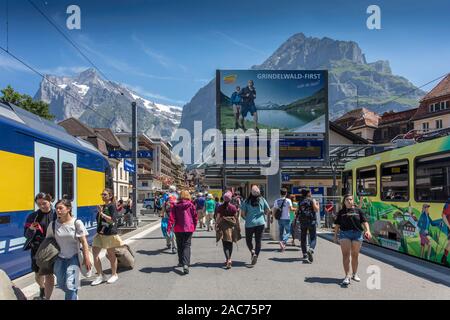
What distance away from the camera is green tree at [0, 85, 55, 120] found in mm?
31766

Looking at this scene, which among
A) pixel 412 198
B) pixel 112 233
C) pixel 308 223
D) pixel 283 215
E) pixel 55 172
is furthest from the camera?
pixel 283 215

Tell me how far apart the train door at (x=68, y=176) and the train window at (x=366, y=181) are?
817 centimetres

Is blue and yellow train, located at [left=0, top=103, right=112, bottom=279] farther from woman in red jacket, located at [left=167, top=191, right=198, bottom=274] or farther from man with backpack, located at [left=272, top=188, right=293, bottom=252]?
man with backpack, located at [left=272, top=188, right=293, bottom=252]

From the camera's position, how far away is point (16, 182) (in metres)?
7.30

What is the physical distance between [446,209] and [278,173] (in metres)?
8.26

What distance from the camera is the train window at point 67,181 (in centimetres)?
970

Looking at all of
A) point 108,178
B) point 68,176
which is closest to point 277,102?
point 108,178

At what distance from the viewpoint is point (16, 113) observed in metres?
8.52

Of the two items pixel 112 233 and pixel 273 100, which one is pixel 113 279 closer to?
pixel 112 233

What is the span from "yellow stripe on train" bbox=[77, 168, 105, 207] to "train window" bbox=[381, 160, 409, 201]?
7.92 metres

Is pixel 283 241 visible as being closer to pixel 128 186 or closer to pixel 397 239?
pixel 397 239

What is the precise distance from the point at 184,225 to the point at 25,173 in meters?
3.00

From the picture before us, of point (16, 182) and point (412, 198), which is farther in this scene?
point (412, 198)
